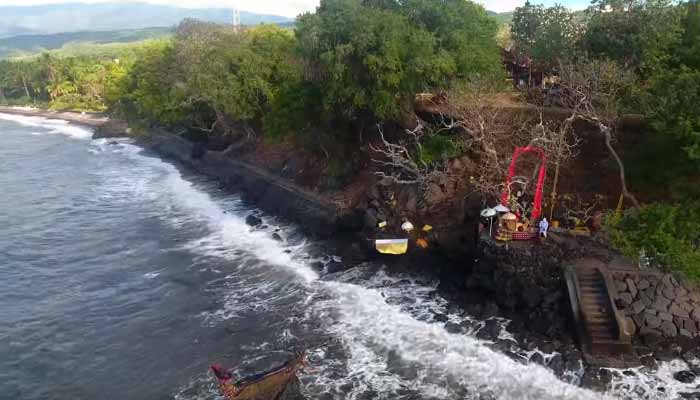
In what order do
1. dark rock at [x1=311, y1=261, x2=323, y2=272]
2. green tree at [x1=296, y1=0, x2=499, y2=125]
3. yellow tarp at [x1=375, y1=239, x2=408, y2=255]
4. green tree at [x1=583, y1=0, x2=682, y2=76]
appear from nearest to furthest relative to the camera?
green tree at [x1=583, y1=0, x2=682, y2=76]
yellow tarp at [x1=375, y1=239, x2=408, y2=255]
dark rock at [x1=311, y1=261, x2=323, y2=272]
green tree at [x1=296, y1=0, x2=499, y2=125]

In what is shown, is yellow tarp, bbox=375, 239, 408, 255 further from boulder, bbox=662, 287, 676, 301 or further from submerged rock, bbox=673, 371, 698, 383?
submerged rock, bbox=673, 371, 698, 383

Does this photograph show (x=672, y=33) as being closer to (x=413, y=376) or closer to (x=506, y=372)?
(x=506, y=372)

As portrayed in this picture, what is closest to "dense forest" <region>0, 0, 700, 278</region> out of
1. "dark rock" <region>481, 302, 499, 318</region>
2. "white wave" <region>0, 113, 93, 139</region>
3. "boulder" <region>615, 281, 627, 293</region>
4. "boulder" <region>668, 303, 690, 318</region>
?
"boulder" <region>615, 281, 627, 293</region>

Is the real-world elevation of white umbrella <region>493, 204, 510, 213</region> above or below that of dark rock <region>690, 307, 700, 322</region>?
above

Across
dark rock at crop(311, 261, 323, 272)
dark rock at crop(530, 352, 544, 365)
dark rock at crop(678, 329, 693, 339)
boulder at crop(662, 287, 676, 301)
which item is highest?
boulder at crop(662, 287, 676, 301)

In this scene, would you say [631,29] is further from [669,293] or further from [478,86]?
[669,293]

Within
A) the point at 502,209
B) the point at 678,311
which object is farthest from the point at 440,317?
the point at 678,311
